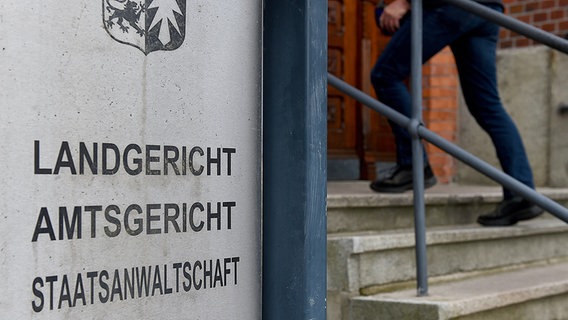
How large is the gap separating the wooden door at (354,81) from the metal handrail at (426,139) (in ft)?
6.24

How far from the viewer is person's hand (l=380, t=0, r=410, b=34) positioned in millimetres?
3525

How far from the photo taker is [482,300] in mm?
2686

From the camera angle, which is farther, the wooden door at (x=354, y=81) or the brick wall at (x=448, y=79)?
the brick wall at (x=448, y=79)

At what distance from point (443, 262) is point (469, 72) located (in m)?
0.85

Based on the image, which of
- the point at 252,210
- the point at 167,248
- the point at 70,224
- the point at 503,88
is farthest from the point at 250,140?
the point at 503,88

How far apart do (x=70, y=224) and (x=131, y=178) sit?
112 mm

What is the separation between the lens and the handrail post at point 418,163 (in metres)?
2.73

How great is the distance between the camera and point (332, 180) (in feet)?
15.5

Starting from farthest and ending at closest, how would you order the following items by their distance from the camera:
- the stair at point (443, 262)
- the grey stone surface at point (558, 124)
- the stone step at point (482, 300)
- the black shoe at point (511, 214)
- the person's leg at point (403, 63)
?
1. the grey stone surface at point (558, 124)
2. the black shoe at point (511, 214)
3. the person's leg at point (403, 63)
4. the stair at point (443, 262)
5. the stone step at point (482, 300)

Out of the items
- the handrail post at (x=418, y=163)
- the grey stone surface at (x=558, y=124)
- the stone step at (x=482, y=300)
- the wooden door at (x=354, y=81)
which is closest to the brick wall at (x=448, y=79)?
the grey stone surface at (x=558, y=124)

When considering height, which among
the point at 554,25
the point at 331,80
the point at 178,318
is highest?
the point at 554,25

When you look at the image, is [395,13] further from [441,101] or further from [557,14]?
[557,14]

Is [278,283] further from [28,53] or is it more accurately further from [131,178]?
[28,53]

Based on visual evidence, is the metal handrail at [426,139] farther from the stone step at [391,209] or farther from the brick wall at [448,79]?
the brick wall at [448,79]
